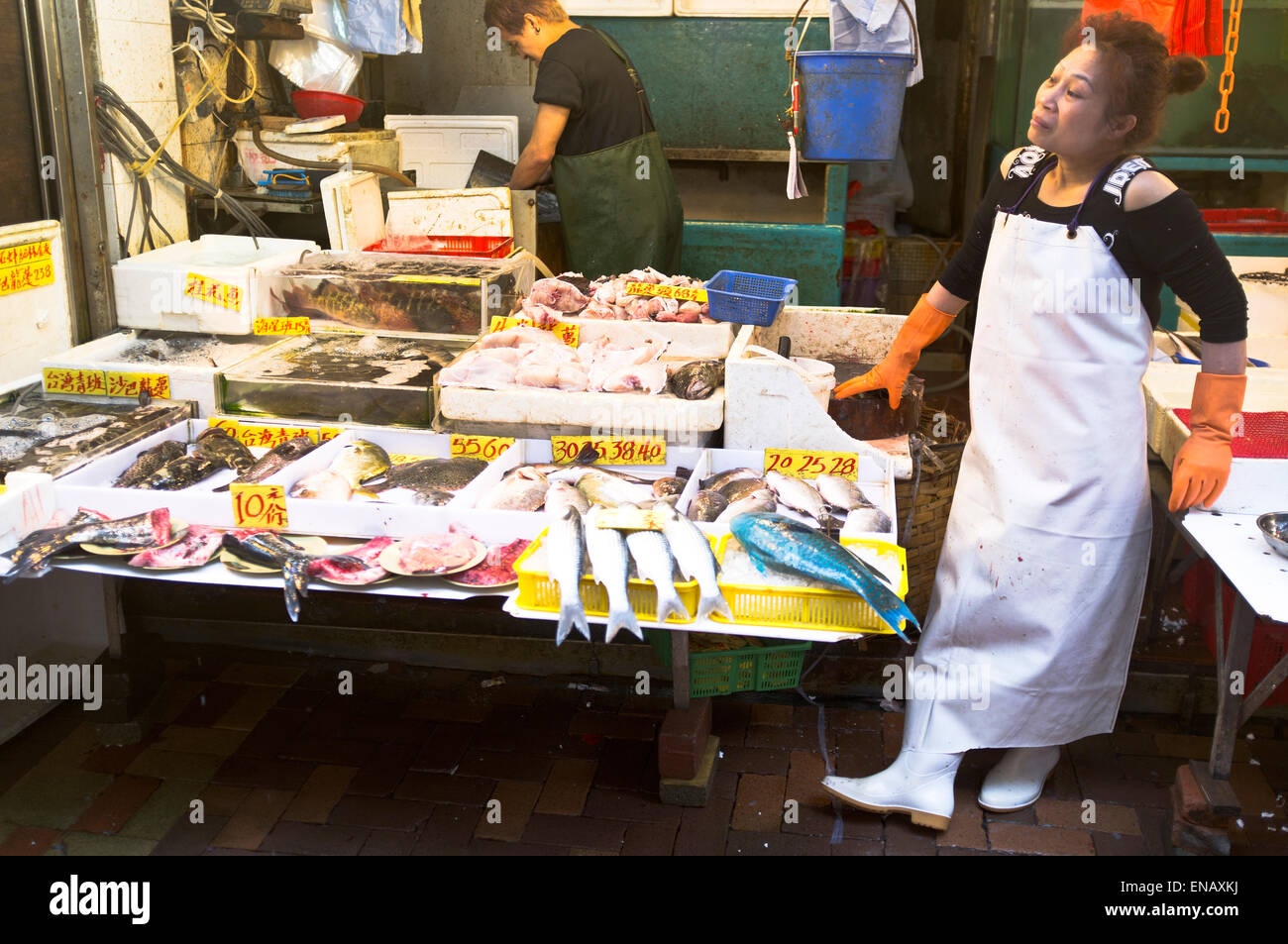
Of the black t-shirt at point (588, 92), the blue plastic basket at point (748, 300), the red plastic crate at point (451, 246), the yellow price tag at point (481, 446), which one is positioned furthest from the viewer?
the black t-shirt at point (588, 92)

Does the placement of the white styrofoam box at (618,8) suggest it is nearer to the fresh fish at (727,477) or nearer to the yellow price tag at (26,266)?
the yellow price tag at (26,266)

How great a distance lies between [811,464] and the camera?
3697 millimetres

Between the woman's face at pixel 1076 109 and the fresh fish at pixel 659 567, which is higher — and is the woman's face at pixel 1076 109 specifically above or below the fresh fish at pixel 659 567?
above

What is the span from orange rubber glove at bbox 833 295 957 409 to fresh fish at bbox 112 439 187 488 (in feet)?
7.45

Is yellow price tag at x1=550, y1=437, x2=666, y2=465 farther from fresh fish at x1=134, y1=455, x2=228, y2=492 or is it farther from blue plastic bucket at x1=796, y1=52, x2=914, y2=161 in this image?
blue plastic bucket at x1=796, y1=52, x2=914, y2=161

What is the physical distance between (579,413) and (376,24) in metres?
3.19

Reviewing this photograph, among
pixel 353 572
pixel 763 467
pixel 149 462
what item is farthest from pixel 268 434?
pixel 763 467

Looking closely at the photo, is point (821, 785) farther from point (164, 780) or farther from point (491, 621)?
point (164, 780)

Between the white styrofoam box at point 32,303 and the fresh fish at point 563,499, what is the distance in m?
2.14

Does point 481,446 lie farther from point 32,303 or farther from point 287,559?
point 32,303

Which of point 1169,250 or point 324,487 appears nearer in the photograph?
point 1169,250

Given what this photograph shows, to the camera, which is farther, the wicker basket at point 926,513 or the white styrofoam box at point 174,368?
Result: the wicker basket at point 926,513

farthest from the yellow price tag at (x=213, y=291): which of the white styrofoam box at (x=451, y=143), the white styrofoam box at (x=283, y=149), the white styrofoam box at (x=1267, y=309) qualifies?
the white styrofoam box at (x=1267, y=309)

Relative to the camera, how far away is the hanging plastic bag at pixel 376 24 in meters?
5.94
